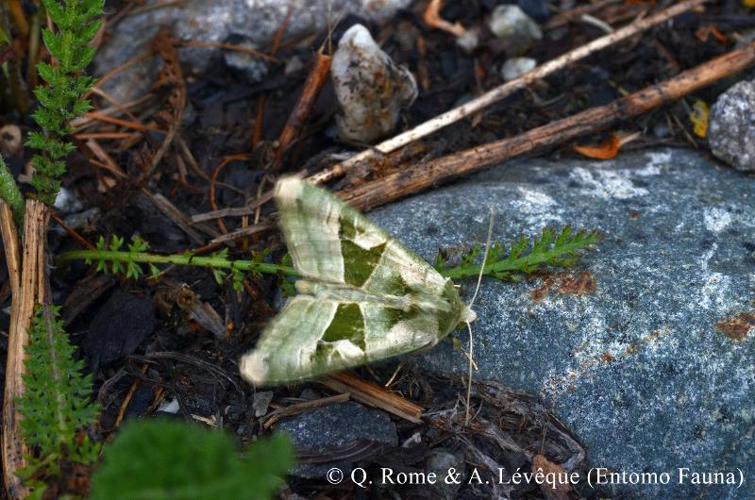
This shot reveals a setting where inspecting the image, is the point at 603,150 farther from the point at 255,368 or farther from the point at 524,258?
the point at 255,368

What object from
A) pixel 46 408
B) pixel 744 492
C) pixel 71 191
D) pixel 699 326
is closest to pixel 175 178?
pixel 71 191

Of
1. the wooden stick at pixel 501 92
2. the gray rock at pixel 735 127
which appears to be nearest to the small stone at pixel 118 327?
the wooden stick at pixel 501 92

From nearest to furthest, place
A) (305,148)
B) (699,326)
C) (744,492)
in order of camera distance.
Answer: (744,492) < (699,326) < (305,148)

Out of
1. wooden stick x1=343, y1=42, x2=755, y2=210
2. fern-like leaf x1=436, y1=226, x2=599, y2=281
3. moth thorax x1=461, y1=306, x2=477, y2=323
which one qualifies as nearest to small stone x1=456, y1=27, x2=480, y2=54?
wooden stick x1=343, y1=42, x2=755, y2=210

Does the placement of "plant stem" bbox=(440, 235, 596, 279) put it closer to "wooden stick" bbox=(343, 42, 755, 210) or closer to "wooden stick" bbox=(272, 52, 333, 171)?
"wooden stick" bbox=(343, 42, 755, 210)

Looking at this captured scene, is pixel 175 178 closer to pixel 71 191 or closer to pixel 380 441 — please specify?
pixel 71 191

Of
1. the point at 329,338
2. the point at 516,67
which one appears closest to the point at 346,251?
the point at 329,338

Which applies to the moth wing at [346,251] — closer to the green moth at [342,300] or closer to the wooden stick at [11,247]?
the green moth at [342,300]
